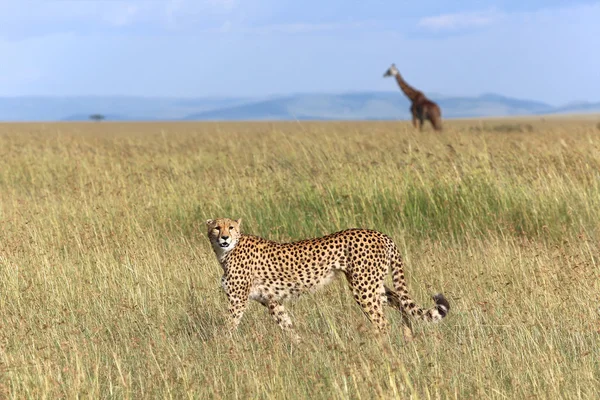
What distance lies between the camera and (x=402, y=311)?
5.00 m

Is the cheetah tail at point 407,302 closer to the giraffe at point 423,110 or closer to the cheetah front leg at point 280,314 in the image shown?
the cheetah front leg at point 280,314

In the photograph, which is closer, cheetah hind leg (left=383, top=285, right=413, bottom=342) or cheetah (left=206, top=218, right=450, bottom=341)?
cheetah hind leg (left=383, top=285, right=413, bottom=342)

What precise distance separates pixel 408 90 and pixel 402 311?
17784mm

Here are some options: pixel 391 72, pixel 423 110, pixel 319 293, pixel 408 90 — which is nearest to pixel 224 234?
pixel 319 293

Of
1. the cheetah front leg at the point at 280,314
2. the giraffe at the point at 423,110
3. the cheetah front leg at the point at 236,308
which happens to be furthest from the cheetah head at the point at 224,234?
the giraffe at the point at 423,110

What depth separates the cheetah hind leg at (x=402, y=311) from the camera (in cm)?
476

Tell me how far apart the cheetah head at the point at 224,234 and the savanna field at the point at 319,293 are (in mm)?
466

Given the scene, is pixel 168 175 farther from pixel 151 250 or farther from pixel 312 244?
pixel 312 244

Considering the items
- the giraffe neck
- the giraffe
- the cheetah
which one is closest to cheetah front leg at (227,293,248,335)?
the cheetah

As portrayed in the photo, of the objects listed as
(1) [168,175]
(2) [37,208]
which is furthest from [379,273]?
(1) [168,175]

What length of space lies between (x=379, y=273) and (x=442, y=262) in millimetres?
1559

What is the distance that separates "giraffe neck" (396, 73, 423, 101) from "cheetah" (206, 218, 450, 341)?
17.0 meters

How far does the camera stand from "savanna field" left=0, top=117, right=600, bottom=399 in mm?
4020

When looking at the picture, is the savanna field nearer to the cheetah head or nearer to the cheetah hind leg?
the cheetah hind leg
